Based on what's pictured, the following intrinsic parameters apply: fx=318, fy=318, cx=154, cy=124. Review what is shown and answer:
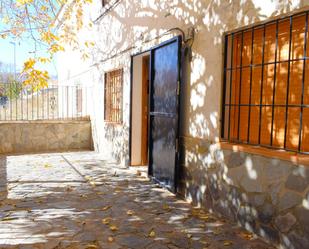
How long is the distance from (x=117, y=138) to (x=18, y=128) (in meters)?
3.48

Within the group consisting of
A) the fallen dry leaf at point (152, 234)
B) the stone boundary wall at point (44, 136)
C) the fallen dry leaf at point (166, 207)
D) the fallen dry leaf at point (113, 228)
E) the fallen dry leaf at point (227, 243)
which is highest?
the stone boundary wall at point (44, 136)

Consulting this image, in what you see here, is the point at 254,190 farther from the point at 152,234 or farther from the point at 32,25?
the point at 32,25

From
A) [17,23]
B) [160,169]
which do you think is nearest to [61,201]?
[160,169]

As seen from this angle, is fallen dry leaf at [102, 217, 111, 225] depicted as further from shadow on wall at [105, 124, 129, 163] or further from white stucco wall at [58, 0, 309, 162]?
shadow on wall at [105, 124, 129, 163]

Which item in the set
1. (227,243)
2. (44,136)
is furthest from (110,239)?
(44,136)

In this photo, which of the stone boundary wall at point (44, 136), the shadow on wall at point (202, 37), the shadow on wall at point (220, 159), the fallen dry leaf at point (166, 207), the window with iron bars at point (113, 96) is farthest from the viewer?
the stone boundary wall at point (44, 136)

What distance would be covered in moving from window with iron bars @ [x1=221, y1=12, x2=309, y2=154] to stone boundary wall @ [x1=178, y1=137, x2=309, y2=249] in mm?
256

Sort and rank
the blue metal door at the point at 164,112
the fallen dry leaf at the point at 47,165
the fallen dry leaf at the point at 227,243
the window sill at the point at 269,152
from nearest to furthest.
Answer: the window sill at the point at 269,152 → the fallen dry leaf at the point at 227,243 → the blue metal door at the point at 164,112 → the fallen dry leaf at the point at 47,165

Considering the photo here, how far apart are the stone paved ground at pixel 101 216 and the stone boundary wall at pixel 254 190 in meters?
0.18

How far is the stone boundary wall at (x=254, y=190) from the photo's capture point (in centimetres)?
309

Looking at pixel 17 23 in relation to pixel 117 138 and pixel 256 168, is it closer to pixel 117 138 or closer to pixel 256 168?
pixel 117 138

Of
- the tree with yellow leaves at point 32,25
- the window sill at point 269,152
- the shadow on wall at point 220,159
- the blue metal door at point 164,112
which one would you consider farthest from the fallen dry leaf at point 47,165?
the window sill at point 269,152

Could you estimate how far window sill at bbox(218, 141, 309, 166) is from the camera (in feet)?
10.0

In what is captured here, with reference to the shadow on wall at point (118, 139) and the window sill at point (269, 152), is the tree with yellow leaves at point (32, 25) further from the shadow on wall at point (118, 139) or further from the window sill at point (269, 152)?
the window sill at point (269, 152)
